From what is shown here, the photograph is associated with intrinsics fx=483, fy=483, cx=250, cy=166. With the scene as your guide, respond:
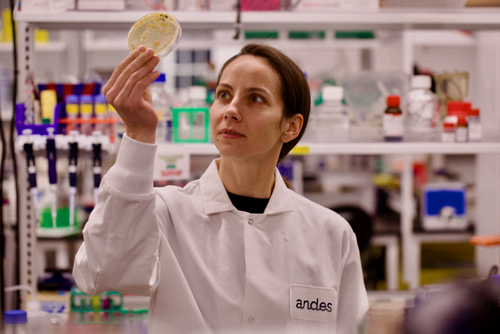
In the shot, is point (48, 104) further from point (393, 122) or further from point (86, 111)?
point (393, 122)

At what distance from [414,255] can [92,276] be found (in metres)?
2.80

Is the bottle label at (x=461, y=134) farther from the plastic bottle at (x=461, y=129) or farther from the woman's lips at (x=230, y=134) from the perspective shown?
the woman's lips at (x=230, y=134)

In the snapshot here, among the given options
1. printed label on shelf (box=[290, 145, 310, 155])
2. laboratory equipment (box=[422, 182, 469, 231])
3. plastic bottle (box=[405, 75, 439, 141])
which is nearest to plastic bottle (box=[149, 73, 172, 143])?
printed label on shelf (box=[290, 145, 310, 155])

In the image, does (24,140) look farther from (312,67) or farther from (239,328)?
(312,67)

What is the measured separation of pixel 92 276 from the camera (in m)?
1.06

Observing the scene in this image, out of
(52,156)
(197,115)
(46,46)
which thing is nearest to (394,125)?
(197,115)

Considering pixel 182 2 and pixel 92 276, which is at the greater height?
pixel 182 2

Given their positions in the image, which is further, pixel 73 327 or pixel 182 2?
pixel 182 2

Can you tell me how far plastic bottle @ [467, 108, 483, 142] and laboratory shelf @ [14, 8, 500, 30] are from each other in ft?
1.13

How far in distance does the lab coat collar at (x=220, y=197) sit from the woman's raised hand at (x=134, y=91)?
35 centimetres

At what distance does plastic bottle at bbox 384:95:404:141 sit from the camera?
5.86 ft

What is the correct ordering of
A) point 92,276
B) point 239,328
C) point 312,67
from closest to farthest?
point 92,276 → point 239,328 → point 312,67

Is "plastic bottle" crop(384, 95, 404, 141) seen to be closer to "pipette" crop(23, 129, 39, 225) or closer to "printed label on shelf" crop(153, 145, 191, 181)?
"printed label on shelf" crop(153, 145, 191, 181)

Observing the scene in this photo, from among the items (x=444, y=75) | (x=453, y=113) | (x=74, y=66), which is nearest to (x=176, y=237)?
(x=453, y=113)
